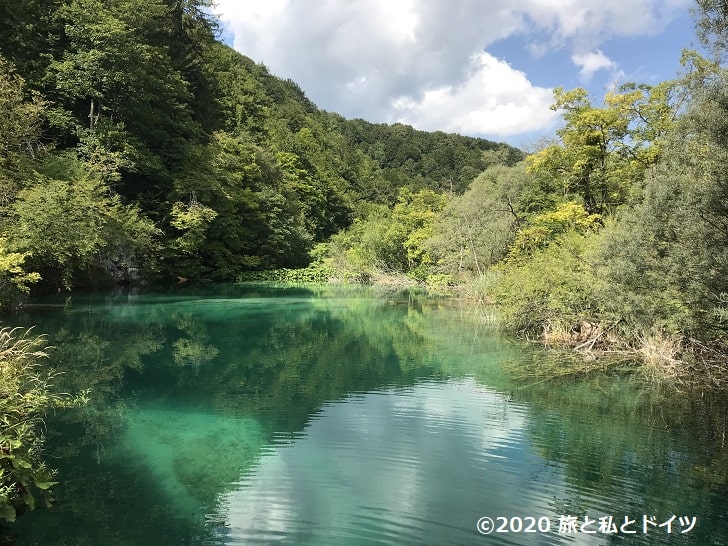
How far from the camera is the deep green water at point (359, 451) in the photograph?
481 cm

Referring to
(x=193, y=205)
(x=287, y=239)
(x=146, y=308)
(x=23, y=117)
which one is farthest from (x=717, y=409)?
(x=287, y=239)

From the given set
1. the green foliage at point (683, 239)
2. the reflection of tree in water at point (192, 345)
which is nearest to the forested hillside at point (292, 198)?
the green foliage at point (683, 239)

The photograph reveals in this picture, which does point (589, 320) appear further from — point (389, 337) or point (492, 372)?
point (389, 337)

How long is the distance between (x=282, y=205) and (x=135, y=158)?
15.3 meters

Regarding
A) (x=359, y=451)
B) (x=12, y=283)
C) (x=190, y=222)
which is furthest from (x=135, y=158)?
(x=359, y=451)

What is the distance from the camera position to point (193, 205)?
32594 millimetres

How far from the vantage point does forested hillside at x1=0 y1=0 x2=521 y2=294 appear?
17.4 metres

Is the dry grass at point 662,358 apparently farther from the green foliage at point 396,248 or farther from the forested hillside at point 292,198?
the green foliage at point 396,248

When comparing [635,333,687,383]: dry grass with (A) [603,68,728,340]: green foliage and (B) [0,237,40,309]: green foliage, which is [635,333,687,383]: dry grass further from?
(B) [0,237,40,309]: green foliage

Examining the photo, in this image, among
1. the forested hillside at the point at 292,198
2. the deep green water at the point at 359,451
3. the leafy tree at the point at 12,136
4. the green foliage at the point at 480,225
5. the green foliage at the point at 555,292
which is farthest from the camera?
the green foliage at the point at 480,225

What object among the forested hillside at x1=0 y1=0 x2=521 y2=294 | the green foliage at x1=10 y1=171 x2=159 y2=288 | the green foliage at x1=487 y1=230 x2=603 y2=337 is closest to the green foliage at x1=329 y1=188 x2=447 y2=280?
the forested hillside at x1=0 y1=0 x2=521 y2=294

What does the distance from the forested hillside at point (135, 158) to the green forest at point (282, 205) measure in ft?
0.43

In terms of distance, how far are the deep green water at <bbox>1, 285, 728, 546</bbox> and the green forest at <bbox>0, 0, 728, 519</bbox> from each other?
3.39ft

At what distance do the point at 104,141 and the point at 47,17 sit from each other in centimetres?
668
